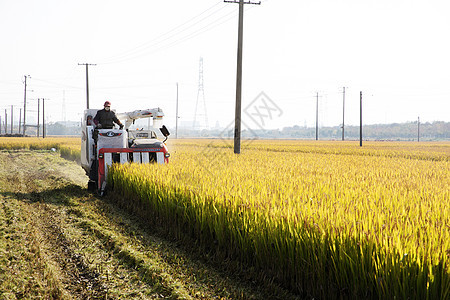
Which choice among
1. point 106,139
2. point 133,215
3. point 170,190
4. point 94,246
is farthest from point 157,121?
point 94,246

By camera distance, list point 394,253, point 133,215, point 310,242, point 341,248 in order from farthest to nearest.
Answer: point 133,215, point 310,242, point 341,248, point 394,253

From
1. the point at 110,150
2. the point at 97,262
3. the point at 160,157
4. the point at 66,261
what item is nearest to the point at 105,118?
the point at 110,150

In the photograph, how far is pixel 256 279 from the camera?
15.8ft

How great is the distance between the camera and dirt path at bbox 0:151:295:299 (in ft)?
14.6

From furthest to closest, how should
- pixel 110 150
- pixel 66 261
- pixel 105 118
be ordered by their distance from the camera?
pixel 105 118 < pixel 110 150 < pixel 66 261

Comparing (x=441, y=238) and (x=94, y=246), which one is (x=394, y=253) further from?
(x=94, y=246)

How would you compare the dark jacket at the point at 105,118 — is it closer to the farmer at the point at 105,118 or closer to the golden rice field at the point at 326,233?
the farmer at the point at 105,118

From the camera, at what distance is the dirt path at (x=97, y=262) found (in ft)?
A: 14.6

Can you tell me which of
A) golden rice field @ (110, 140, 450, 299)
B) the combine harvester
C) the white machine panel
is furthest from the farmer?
golden rice field @ (110, 140, 450, 299)

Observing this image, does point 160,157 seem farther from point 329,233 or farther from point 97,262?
point 329,233

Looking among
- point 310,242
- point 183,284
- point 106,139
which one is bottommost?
point 183,284

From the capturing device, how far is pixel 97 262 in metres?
5.41

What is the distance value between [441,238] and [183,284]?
3.01 meters

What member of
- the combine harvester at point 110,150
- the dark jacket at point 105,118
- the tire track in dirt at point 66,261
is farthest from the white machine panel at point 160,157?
the tire track in dirt at point 66,261
